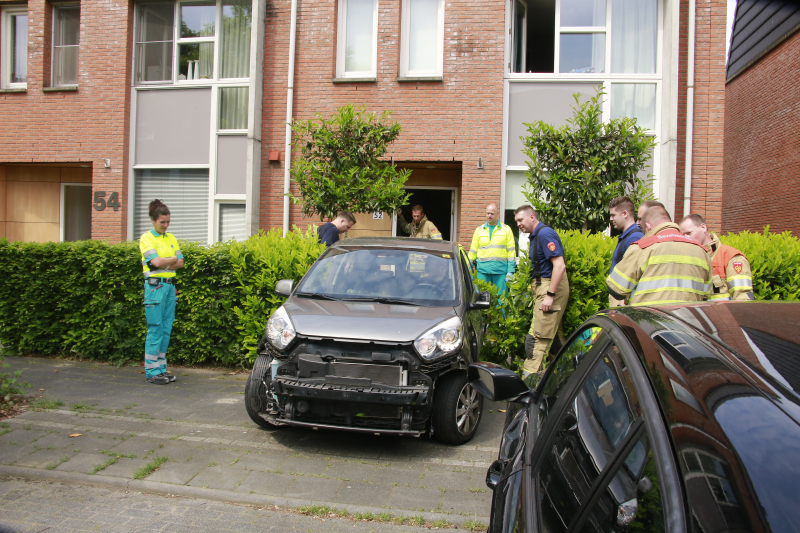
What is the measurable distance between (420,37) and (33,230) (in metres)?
10.2

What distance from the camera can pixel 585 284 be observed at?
22.3 feet

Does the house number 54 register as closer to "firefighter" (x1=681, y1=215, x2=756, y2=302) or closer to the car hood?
the car hood

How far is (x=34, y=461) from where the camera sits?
14.7 feet

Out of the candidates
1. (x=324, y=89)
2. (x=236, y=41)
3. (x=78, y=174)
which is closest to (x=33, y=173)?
(x=78, y=174)

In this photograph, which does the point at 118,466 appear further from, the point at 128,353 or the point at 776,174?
the point at 776,174

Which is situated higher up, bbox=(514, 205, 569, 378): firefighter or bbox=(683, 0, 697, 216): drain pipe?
bbox=(683, 0, 697, 216): drain pipe

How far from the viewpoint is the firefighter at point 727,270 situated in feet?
18.9

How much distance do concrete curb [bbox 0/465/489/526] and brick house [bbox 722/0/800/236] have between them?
17.9 m

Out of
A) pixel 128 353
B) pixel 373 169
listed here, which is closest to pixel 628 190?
pixel 373 169

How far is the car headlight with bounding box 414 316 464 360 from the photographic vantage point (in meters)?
4.62

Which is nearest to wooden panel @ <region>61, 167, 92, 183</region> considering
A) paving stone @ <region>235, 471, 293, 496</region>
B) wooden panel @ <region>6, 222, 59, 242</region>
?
wooden panel @ <region>6, 222, 59, 242</region>

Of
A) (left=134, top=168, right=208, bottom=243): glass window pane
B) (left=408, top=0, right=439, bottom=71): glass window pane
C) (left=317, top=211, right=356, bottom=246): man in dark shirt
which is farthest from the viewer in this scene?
(left=134, top=168, right=208, bottom=243): glass window pane

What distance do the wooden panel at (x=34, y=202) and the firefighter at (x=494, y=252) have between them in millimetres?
10623

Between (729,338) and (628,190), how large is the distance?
8.19m
